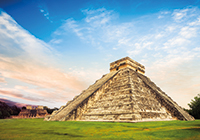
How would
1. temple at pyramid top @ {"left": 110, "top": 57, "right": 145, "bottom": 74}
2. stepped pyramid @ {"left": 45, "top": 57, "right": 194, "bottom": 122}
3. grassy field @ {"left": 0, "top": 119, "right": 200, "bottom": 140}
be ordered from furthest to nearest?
temple at pyramid top @ {"left": 110, "top": 57, "right": 145, "bottom": 74} < stepped pyramid @ {"left": 45, "top": 57, "right": 194, "bottom": 122} < grassy field @ {"left": 0, "top": 119, "right": 200, "bottom": 140}

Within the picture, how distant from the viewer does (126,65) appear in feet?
56.3

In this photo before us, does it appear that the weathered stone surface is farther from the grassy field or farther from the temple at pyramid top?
the grassy field

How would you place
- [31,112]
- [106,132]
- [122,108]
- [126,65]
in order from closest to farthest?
[106,132] → [122,108] → [126,65] → [31,112]

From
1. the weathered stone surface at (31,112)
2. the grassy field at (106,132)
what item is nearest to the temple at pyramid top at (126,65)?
the grassy field at (106,132)

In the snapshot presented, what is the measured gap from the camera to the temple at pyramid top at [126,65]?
1742cm

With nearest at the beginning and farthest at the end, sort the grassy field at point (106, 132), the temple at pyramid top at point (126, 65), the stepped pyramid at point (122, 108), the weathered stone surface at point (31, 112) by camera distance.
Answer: the grassy field at point (106, 132)
the stepped pyramid at point (122, 108)
the temple at pyramid top at point (126, 65)
the weathered stone surface at point (31, 112)

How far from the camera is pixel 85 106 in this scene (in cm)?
1100

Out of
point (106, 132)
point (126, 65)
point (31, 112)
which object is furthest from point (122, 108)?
point (31, 112)

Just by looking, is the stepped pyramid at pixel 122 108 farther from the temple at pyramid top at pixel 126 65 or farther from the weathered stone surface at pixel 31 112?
the weathered stone surface at pixel 31 112

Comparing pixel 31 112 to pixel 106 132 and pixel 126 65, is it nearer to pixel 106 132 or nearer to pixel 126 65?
Result: pixel 126 65

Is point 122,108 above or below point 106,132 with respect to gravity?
above

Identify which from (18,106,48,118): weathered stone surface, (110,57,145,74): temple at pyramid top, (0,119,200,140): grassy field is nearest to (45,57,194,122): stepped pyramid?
(0,119,200,140): grassy field

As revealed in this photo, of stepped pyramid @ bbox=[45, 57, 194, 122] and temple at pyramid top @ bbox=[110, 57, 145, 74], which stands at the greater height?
temple at pyramid top @ bbox=[110, 57, 145, 74]

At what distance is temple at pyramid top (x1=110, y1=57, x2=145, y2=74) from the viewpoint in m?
17.4
